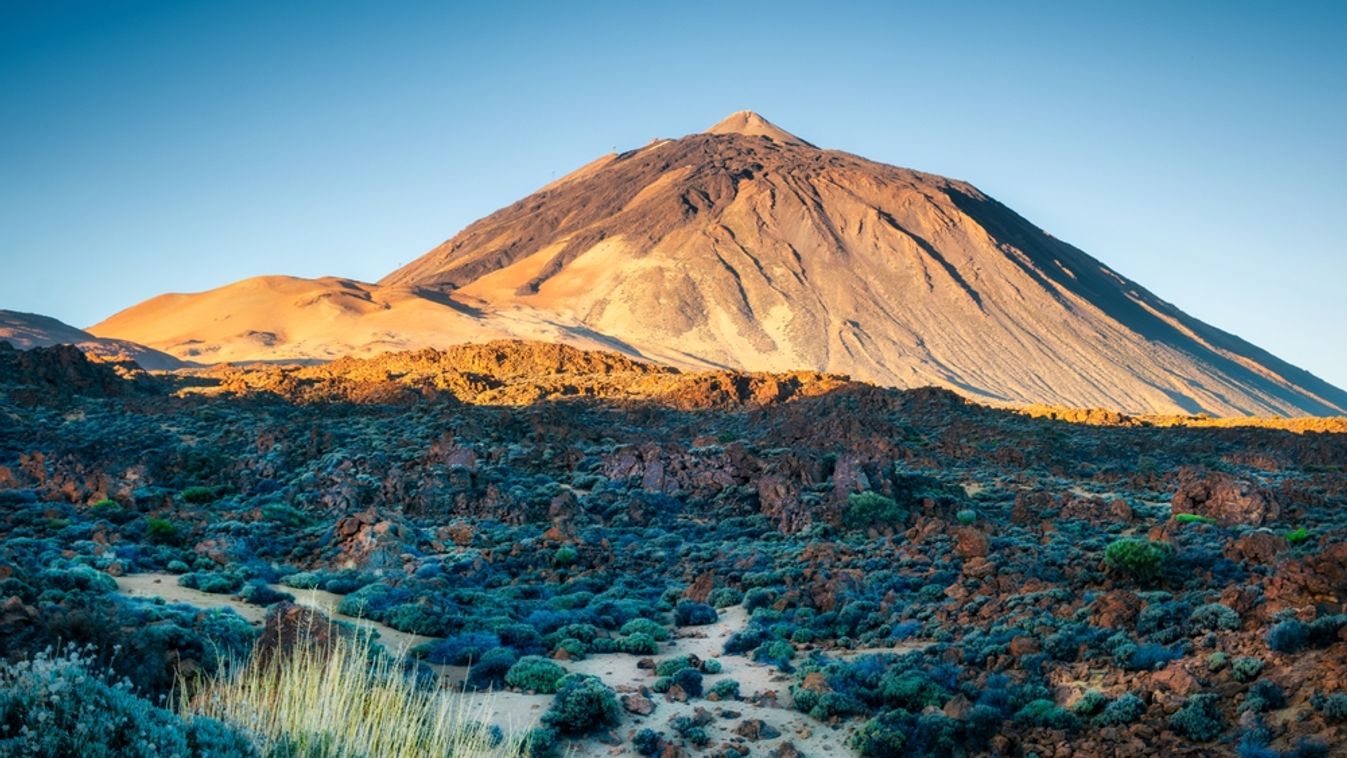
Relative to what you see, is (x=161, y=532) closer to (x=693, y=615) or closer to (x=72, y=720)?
(x=693, y=615)

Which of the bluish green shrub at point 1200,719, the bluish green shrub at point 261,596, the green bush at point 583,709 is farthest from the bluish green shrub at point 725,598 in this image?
the bluish green shrub at point 1200,719

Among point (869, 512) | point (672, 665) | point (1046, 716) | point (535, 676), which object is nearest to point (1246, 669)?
point (1046, 716)

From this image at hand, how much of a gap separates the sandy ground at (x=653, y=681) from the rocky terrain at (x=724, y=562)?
5cm

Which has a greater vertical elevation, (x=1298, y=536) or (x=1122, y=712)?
(x=1298, y=536)

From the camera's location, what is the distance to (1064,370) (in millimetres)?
103938

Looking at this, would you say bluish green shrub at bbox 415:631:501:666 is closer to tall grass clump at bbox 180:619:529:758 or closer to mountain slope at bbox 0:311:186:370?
tall grass clump at bbox 180:619:529:758

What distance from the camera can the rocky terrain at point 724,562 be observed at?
37.9 feet

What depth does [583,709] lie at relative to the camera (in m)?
12.0

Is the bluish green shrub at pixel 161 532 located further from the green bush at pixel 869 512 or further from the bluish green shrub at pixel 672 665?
the green bush at pixel 869 512

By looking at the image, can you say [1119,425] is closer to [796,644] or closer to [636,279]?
[796,644]

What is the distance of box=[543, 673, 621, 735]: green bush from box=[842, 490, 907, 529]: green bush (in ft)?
35.1

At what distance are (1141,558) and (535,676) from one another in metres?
8.97

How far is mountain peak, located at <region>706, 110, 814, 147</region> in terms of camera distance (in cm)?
17100

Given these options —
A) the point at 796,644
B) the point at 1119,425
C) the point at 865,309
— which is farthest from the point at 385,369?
the point at 865,309
